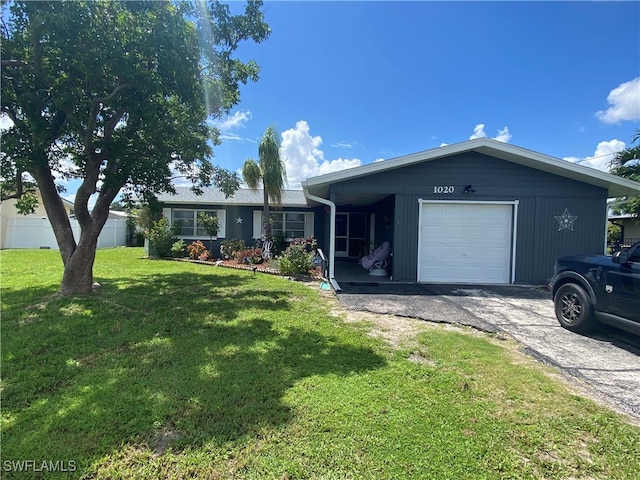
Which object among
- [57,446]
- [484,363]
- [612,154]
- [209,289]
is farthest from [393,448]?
[612,154]

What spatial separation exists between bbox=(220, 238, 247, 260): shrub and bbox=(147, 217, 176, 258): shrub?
223 centimetres

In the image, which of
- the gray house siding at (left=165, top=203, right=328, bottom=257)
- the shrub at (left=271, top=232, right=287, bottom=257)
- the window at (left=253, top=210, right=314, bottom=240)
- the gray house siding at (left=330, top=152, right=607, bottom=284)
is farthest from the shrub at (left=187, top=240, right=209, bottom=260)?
the gray house siding at (left=330, top=152, right=607, bottom=284)

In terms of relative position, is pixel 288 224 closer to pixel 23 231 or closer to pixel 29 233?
pixel 29 233

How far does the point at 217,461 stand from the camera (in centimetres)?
209

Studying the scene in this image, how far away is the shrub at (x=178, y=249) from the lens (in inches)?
535

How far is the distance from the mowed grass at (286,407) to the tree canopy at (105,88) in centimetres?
295

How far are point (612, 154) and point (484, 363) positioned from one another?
17569 mm

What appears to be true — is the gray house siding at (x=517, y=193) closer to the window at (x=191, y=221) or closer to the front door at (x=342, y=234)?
A: the front door at (x=342, y=234)

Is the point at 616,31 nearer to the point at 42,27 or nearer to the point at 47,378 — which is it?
the point at 42,27

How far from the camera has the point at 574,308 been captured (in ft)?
16.1

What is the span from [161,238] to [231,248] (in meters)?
3.02

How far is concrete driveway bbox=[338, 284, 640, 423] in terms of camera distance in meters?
3.32

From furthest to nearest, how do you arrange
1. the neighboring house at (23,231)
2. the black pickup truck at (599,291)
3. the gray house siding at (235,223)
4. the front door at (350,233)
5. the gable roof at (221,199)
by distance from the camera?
the neighboring house at (23,231) → the front door at (350,233) → the gray house siding at (235,223) → the gable roof at (221,199) → the black pickup truck at (599,291)

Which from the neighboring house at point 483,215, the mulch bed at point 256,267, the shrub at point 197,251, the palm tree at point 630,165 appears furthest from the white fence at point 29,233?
Result: the palm tree at point 630,165
